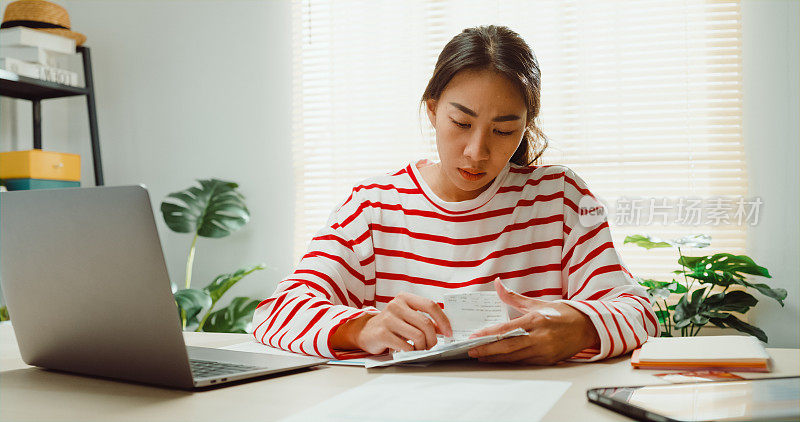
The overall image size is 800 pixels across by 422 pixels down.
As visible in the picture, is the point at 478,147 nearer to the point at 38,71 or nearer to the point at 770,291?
the point at 770,291

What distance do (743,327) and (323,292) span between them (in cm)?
171

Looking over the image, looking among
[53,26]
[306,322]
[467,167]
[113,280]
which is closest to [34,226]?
[113,280]

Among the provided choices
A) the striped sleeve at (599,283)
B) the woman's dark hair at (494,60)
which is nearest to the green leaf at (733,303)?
the striped sleeve at (599,283)

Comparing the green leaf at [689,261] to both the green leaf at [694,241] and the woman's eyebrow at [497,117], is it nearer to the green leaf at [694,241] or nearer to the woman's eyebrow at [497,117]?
the green leaf at [694,241]

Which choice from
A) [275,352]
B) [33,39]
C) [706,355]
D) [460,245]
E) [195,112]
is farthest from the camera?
[195,112]

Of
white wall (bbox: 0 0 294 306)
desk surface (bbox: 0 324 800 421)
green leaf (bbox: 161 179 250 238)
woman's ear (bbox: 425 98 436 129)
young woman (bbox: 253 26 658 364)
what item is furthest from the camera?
white wall (bbox: 0 0 294 306)

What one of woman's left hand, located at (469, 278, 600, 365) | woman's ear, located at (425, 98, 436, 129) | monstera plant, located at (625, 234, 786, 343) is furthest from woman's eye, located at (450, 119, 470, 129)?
monstera plant, located at (625, 234, 786, 343)

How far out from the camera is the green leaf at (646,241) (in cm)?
237

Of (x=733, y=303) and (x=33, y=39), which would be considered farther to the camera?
(x=33, y=39)

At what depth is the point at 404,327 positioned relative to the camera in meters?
0.96

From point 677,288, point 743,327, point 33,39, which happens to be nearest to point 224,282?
point 33,39

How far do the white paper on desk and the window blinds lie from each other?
157 centimetres

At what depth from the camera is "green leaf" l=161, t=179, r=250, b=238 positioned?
2.83 metres

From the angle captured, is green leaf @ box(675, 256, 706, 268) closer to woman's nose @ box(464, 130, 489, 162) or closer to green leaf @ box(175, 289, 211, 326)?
woman's nose @ box(464, 130, 489, 162)
